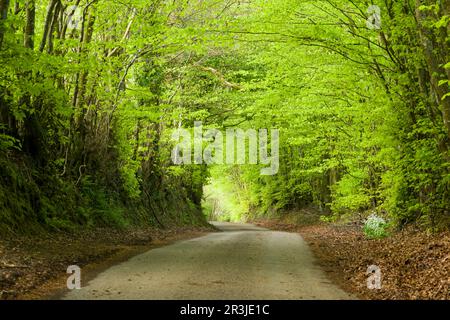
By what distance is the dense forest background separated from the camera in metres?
11.0

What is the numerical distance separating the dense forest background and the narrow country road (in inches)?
134

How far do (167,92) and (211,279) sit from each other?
17879 millimetres

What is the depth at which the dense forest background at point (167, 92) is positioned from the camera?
11.0 metres

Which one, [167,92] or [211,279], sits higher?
[167,92]

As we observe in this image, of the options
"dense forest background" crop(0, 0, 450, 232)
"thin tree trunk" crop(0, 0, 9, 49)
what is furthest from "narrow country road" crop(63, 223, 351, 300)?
"thin tree trunk" crop(0, 0, 9, 49)

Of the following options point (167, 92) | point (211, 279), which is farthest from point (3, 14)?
point (167, 92)

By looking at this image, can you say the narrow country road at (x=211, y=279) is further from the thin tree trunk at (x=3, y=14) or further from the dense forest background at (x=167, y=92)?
the thin tree trunk at (x=3, y=14)

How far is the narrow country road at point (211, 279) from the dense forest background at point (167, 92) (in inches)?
134

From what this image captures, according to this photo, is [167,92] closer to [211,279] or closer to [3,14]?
[3,14]

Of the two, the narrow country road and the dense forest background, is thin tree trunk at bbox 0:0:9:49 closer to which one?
the dense forest background

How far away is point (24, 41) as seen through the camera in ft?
39.7

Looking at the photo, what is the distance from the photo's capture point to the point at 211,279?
807 cm

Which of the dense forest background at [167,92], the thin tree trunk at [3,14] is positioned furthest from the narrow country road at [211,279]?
the thin tree trunk at [3,14]
